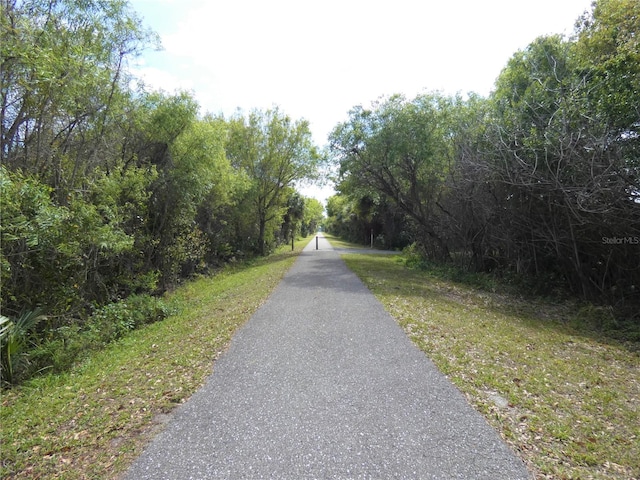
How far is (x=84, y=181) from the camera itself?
726 centimetres

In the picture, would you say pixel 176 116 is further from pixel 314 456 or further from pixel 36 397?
pixel 314 456

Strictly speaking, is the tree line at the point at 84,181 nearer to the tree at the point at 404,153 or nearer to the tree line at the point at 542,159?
the tree at the point at 404,153

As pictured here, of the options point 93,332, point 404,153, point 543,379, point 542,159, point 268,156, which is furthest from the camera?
point 268,156

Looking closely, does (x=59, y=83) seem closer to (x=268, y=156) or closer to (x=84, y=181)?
(x=84, y=181)

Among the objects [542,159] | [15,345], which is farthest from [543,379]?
[15,345]

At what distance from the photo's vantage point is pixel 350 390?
3.53 m

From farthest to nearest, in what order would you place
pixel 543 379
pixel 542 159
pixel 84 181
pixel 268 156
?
pixel 268 156 → pixel 542 159 → pixel 84 181 → pixel 543 379

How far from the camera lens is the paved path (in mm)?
2369

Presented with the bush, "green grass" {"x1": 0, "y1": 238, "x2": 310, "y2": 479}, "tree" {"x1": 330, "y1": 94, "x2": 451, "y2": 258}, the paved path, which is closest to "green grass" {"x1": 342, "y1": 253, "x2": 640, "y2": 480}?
the paved path

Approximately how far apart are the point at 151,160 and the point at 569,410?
11.1 metres

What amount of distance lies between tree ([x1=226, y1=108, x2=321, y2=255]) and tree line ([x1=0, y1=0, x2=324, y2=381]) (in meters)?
9.50

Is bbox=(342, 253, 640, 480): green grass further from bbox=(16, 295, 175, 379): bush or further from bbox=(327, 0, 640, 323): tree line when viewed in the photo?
bbox=(16, 295, 175, 379): bush

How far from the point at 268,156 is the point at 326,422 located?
67.6ft

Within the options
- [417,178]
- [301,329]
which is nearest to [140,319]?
[301,329]
